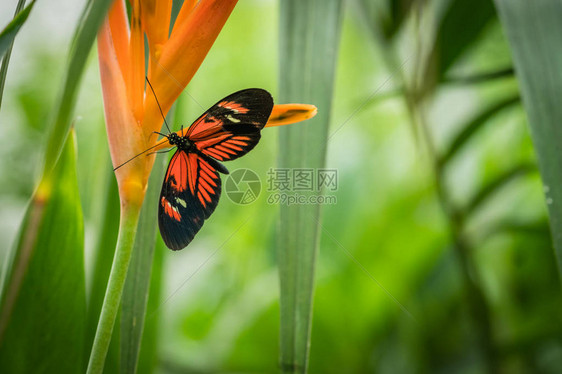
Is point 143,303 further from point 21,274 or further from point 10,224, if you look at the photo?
point 10,224

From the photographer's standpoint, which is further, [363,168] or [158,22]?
[363,168]

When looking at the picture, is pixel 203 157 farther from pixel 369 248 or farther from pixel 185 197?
pixel 369 248

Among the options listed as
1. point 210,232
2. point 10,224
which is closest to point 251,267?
point 210,232

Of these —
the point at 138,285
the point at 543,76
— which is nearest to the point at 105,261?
the point at 138,285

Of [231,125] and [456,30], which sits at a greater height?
[456,30]

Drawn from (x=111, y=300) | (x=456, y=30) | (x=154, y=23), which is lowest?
(x=111, y=300)

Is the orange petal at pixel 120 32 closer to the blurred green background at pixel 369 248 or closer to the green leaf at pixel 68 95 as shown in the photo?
the green leaf at pixel 68 95

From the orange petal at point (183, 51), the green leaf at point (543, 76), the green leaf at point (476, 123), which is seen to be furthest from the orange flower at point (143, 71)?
the green leaf at point (476, 123)
